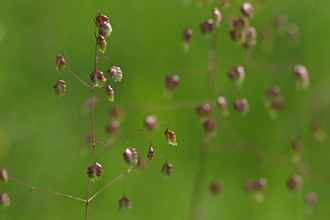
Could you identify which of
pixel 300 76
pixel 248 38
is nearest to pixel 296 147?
pixel 300 76

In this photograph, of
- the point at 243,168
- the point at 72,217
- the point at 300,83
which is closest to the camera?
the point at 300,83

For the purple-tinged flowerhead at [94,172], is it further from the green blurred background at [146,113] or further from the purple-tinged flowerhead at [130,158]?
the green blurred background at [146,113]

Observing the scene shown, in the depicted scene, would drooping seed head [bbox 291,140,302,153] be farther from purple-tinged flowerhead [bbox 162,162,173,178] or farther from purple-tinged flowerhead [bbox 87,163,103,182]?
purple-tinged flowerhead [bbox 87,163,103,182]

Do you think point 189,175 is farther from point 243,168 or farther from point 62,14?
point 62,14

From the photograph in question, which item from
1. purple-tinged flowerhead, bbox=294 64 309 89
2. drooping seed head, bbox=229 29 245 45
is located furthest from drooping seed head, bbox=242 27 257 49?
purple-tinged flowerhead, bbox=294 64 309 89

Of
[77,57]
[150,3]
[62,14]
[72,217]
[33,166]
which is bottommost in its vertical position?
[72,217]

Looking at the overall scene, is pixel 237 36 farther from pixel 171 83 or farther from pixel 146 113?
pixel 146 113

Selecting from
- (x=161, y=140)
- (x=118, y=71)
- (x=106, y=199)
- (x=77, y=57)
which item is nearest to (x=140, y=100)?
(x=161, y=140)

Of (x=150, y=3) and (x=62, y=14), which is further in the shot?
(x=150, y=3)

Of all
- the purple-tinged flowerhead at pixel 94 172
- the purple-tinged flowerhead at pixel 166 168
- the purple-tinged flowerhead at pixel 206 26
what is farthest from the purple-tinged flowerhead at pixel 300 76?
the purple-tinged flowerhead at pixel 94 172
